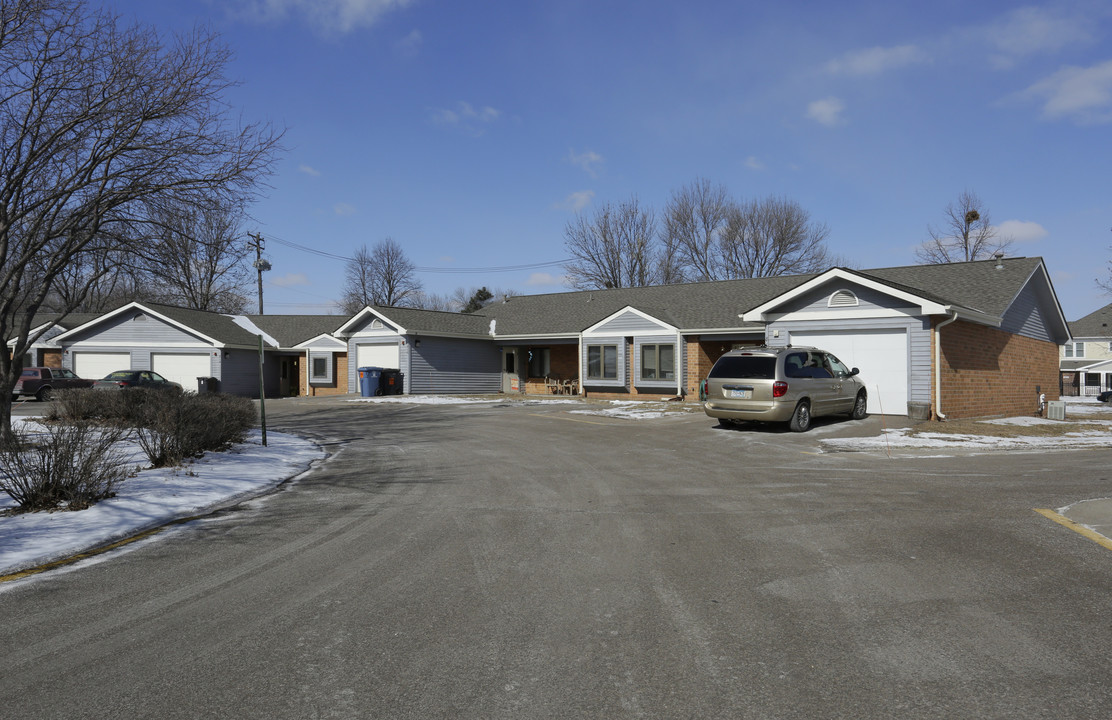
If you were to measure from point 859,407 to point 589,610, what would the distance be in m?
15.2

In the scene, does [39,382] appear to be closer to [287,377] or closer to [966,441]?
[287,377]

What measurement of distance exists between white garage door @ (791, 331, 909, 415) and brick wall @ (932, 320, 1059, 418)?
101 cm

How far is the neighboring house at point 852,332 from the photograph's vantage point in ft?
60.0

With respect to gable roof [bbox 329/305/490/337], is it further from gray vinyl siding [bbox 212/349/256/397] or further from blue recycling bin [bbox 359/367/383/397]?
gray vinyl siding [bbox 212/349/256/397]

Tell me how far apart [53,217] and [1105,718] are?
581 inches

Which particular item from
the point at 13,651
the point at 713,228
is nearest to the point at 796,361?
the point at 13,651

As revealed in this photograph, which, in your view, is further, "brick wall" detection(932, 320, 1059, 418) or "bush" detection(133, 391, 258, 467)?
"brick wall" detection(932, 320, 1059, 418)

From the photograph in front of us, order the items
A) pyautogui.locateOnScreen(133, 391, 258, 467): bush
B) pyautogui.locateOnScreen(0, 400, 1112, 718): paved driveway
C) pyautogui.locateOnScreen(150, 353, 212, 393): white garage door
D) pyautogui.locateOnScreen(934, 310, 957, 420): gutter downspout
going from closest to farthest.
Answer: pyautogui.locateOnScreen(0, 400, 1112, 718): paved driveway
pyautogui.locateOnScreen(133, 391, 258, 467): bush
pyautogui.locateOnScreen(934, 310, 957, 420): gutter downspout
pyautogui.locateOnScreen(150, 353, 212, 393): white garage door

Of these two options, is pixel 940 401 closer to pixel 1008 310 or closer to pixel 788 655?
pixel 1008 310

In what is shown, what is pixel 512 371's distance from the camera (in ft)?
119

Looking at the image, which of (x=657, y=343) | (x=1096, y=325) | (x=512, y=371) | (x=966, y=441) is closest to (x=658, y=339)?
(x=657, y=343)

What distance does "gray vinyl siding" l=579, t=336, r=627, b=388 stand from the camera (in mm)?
29891

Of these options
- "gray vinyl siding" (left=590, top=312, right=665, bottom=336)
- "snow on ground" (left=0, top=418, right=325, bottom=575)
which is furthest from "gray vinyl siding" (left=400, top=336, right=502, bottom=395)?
"snow on ground" (left=0, top=418, right=325, bottom=575)

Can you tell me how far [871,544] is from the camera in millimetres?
6359
